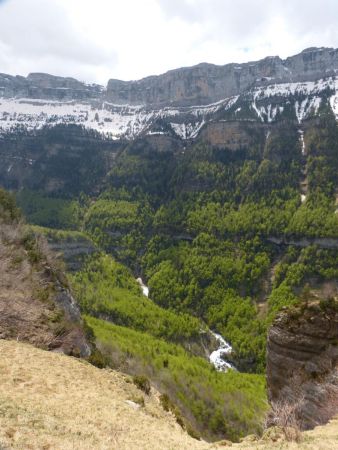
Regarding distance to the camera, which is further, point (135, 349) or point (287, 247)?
point (287, 247)

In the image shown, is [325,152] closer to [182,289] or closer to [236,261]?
[236,261]

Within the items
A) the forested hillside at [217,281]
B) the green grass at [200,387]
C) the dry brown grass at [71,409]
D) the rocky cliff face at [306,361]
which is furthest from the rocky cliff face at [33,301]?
the forested hillside at [217,281]

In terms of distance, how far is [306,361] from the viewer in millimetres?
37219

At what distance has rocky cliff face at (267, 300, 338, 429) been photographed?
33.7 m

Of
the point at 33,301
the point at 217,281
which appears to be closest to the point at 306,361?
the point at 33,301

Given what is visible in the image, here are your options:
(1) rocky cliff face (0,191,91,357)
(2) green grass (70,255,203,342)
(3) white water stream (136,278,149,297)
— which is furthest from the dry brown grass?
(3) white water stream (136,278,149,297)

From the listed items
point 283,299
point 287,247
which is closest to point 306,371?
point 283,299

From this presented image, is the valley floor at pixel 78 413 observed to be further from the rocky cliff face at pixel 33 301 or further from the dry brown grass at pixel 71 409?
the rocky cliff face at pixel 33 301

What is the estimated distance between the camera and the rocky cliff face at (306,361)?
111 ft

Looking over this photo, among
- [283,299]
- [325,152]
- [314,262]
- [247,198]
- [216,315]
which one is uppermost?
[325,152]

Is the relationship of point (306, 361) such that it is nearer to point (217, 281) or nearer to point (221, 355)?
point (221, 355)

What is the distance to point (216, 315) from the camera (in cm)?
13775

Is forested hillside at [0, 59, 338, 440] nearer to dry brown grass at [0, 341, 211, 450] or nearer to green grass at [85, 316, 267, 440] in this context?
green grass at [85, 316, 267, 440]

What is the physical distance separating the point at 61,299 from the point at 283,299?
9609 centimetres
